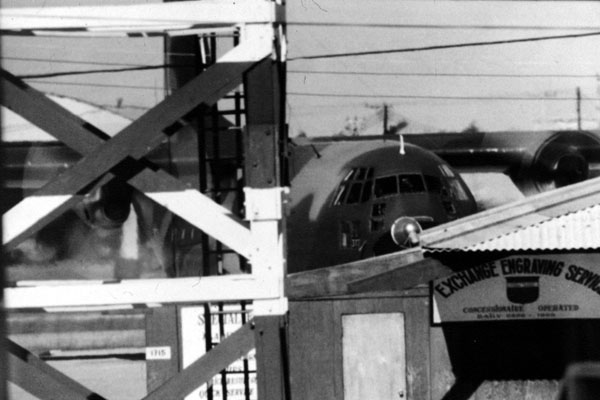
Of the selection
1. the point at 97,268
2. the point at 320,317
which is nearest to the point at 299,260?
the point at 320,317

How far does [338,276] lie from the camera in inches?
346

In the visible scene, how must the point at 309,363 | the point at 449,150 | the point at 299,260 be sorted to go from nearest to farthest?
1. the point at 309,363
2. the point at 299,260
3. the point at 449,150

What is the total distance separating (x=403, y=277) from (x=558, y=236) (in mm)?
1497

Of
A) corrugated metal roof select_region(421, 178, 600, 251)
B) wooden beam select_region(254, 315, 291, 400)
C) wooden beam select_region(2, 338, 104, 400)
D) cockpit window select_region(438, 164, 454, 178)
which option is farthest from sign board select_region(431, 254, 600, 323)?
wooden beam select_region(2, 338, 104, 400)

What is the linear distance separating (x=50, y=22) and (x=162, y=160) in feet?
63.9

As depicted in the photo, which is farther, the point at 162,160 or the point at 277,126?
the point at 162,160

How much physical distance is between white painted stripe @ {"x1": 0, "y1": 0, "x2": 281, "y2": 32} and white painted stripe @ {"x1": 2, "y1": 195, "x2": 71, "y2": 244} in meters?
0.87

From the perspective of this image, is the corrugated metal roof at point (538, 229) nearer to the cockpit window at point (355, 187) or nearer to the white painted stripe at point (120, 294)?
the white painted stripe at point (120, 294)

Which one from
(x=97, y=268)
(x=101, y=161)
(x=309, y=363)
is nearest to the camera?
(x=101, y=161)

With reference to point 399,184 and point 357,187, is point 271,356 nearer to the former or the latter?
point 399,184

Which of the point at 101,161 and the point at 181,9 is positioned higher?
the point at 181,9

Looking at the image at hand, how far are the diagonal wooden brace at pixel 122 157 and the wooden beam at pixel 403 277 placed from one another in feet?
10.5

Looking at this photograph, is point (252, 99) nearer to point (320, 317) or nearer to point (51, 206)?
point (51, 206)

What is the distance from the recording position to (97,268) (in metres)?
31.4
